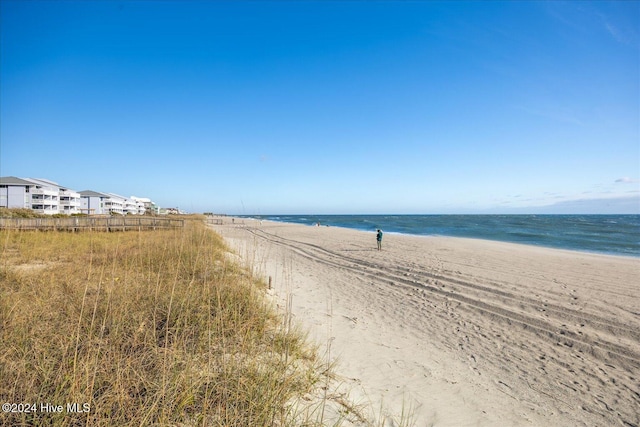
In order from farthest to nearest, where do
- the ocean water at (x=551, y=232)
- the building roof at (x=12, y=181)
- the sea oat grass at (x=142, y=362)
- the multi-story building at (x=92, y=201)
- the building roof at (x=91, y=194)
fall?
1. the building roof at (x=91, y=194)
2. the multi-story building at (x=92, y=201)
3. the building roof at (x=12, y=181)
4. the ocean water at (x=551, y=232)
5. the sea oat grass at (x=142, y=362)

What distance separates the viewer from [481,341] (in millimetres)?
5465

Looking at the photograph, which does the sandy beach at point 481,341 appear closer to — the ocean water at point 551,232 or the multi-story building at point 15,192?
the ocean water at point 551,232

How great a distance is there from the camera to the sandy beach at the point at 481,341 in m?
3.56

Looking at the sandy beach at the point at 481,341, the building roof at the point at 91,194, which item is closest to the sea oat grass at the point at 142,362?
the sandy beach at the point at 481,341

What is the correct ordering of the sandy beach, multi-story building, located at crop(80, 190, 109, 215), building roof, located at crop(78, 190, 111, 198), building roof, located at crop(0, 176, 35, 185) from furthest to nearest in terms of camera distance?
building roof, located at crop(78, 190, 111, 198)
multi-story building, located at crop(80, 190, 109, 215)
building roof, located at crop(0, 176, 35, 185)
the sandy beach

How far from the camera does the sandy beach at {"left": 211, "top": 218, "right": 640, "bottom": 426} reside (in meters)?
3.56

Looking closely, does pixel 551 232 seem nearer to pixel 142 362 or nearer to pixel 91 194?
pixel 142 362

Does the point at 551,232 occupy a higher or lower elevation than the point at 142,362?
lower

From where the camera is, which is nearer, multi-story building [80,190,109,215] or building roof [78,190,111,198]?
multi-story building [80,190,109,215]

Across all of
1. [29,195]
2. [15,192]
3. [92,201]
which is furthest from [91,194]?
[15,192]

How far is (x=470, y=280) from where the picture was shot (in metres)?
9.62

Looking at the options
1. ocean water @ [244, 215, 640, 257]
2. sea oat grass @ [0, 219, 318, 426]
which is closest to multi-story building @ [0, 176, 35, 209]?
ocean water @ [244, 215, 640, 257]

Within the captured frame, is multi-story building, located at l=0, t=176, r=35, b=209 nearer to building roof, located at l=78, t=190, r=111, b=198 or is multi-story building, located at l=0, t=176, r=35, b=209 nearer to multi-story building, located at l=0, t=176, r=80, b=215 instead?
multi-story building, located at l=0, t=176, r=80, b=215

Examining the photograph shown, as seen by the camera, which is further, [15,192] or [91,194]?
[91,194]
